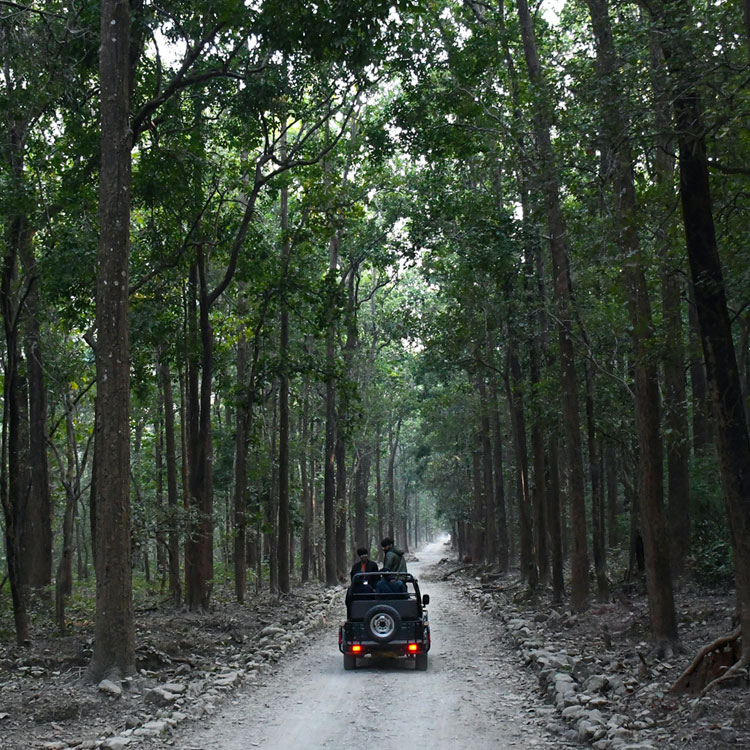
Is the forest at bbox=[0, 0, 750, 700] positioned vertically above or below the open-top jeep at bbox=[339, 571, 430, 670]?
above

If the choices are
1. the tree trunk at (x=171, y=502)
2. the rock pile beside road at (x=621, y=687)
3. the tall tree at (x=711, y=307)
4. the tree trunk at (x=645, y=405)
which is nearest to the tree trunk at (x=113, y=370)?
the tree trunk at (x=171, y=502)

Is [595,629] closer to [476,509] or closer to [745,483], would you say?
[745,483]

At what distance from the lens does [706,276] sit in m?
8.25

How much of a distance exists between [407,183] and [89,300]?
13.7m

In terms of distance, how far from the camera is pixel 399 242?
75.1ft

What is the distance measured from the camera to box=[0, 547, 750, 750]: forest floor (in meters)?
7.71

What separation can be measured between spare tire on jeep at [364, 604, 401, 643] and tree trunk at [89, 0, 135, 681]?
139 inches

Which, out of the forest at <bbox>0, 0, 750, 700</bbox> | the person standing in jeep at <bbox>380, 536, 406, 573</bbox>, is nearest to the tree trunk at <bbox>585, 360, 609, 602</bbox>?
the forest at <bbox>0, 0, 750, 700</bbox>

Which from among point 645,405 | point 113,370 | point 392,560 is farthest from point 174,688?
point 645,405

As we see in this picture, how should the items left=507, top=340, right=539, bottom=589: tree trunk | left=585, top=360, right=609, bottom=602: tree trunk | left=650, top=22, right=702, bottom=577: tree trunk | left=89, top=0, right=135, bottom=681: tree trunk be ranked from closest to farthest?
left=650, top=22, right=702, bottom=577: tree trunk, left=89, top=0, right=135, bottom=681: tree trunk, left=585, top=360, right=609, bottom=602: tree trunk, left=507, top=340, right=539, bottom=589: tree trunk

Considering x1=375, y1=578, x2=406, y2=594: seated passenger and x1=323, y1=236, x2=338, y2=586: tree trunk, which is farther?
x1=323, y1=236, x2=338, y2=586: tree trunk

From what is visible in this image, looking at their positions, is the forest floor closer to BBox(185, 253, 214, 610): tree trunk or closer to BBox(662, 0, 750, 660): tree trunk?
BBox(185, 253, 214, 610): tree trunk

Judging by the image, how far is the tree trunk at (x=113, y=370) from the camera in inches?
415

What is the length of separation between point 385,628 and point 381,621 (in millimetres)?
117
